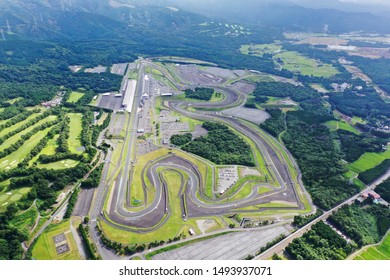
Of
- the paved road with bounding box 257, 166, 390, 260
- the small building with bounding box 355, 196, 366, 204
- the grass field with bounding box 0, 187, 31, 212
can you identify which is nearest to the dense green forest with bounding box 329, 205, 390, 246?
the paved road with bounding box 257, 166, 390, 260

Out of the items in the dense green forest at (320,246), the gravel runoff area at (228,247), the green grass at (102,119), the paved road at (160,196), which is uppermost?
the dense green forest at (320,246)

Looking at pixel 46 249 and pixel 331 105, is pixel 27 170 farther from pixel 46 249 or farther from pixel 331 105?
pixel 331 105

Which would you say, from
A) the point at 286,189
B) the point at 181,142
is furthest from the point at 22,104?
the point at 286,189

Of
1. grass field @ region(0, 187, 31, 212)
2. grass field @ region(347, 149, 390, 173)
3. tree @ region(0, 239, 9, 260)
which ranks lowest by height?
grass field @ region(347, 149, 390, 173)

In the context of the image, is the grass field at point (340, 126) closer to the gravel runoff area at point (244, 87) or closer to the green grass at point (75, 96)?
the gravel runoff area at point (244, 87)

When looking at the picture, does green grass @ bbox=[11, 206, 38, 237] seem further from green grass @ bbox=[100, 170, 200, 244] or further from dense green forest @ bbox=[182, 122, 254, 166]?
dense green forest @ bbox=[182, 122, 254, 166]

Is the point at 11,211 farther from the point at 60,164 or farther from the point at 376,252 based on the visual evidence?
the point at 376,252

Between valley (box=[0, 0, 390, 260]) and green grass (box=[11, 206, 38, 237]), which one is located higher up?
green grass (box=[11, 206, 38, 237])

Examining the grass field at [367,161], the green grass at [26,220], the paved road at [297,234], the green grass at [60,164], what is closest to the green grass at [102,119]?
the green grass at [60,164]
